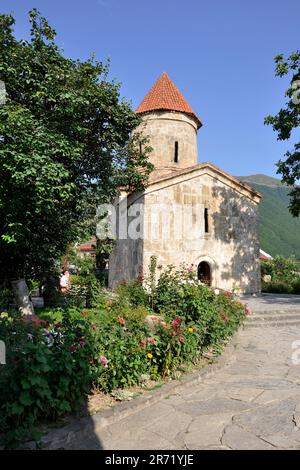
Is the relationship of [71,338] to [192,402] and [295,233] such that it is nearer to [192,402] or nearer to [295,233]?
[192,402]

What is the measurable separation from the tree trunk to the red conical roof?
1488cm

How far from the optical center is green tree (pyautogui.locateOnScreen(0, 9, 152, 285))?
7875 millimetres

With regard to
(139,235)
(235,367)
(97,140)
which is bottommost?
(235,367)

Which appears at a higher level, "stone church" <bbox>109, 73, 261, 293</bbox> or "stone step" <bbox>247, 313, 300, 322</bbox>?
"stone church" <bbox>109, 73, 261, 293</bbox>

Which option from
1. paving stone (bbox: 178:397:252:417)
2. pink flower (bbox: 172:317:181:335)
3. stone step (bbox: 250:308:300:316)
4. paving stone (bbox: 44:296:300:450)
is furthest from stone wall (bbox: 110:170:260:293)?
paving stone (bbox: 178:397:252:417)

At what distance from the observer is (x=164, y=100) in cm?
2098

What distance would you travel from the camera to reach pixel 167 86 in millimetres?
22734

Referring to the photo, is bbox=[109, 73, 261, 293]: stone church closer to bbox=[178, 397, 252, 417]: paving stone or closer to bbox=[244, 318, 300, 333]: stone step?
bbox=[244, 318, 300, 333]: stone step

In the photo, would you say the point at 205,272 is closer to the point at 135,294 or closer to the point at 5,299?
the point at 135,294

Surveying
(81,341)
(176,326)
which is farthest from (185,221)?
(81,341)

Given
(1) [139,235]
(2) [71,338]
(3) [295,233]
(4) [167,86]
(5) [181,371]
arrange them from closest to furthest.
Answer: (2) [71,338]
(5) [181,371]
(1) [139,235]
(4) [167,86]
(3) [295,233]

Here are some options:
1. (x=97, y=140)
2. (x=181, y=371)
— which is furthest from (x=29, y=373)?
(x=97, y=140)

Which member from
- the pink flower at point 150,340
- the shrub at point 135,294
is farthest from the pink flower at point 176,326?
the shrub at point 135,294

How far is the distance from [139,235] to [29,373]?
12398 millimetres
